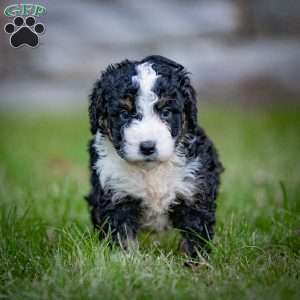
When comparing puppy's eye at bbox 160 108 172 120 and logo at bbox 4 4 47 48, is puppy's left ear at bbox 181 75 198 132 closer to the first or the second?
puppy's eye at bbox 160 108 172 120

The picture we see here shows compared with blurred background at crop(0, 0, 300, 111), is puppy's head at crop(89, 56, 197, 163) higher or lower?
lower

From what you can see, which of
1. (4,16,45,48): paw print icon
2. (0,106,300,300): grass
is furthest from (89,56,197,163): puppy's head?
(4,16,45,48): paw print icon

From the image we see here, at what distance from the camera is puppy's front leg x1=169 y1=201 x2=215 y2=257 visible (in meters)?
5.05

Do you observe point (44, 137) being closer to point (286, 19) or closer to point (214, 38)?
point (214, 38)

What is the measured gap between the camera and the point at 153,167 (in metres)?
5.00

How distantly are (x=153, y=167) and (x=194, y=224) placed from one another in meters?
0.48

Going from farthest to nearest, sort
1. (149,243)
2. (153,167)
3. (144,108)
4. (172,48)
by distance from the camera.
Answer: (172,48), (149,243), (153,167), (144,108)

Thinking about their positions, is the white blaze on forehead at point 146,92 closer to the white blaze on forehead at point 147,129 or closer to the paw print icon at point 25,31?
the white blaze on forehead at point 147,129

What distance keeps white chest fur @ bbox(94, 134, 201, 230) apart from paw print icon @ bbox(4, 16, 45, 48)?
1.32 meters

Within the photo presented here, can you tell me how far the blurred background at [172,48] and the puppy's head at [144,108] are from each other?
4351mm

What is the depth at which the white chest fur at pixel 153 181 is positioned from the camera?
500 cm

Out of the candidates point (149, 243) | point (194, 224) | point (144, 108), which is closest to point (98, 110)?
point (144, 108)

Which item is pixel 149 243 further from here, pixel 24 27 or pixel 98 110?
pixel 24 27

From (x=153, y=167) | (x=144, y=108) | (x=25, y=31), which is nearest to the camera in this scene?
(x=144, y=108)
